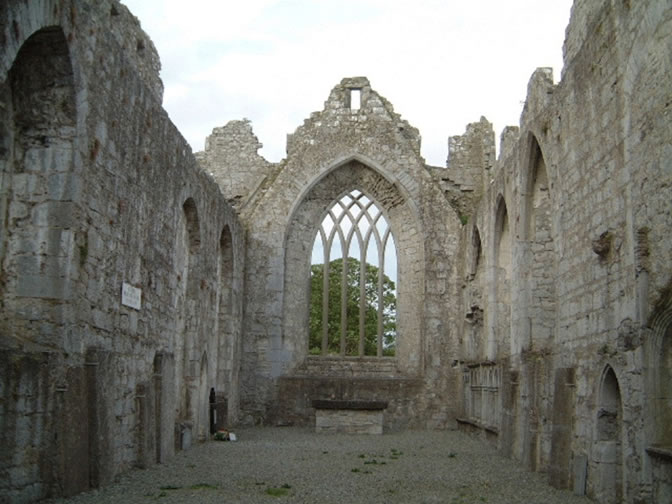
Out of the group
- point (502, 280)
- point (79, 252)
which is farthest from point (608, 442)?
point (502, 280)

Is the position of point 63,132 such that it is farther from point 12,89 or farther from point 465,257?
point 465,257

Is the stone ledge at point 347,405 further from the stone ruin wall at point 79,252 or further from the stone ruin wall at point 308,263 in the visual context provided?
the stone ruin wall at point 79,252

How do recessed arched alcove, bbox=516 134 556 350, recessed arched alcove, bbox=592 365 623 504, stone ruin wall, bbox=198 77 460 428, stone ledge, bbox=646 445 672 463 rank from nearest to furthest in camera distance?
stone ledge, bbox=646 445 672 463, recessed arched alcove, bbox=592 365 623 504, recessed arched alcove, bbox=516 134 556 350, stone ruin wall, bbox=198 77 460 428

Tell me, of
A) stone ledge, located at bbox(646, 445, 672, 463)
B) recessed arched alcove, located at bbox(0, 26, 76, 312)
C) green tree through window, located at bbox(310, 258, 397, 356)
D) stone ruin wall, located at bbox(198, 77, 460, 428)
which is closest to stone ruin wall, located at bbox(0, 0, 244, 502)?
recessed arched alcove, located at bbox(0, 26, 76, 312)

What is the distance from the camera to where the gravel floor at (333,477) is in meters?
6.96

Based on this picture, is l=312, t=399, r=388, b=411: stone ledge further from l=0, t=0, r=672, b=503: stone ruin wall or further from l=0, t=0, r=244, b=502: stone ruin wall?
l=0, t=0, r=244, b=502: stone ruin wall

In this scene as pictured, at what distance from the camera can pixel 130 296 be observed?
8422 millimetres

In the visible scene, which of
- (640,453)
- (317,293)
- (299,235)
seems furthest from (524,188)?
(317,293)

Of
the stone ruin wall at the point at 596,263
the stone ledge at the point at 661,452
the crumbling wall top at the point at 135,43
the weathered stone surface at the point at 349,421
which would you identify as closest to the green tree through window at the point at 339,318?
the weathered stone surface at the point at 349,421

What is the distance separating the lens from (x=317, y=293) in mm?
25547

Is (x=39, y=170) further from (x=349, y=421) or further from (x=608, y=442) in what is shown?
(x=349, y=421)

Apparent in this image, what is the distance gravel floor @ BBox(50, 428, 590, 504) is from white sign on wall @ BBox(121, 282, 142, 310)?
173 centimetres

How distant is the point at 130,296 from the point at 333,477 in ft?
9.31

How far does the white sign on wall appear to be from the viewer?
8.20 m
